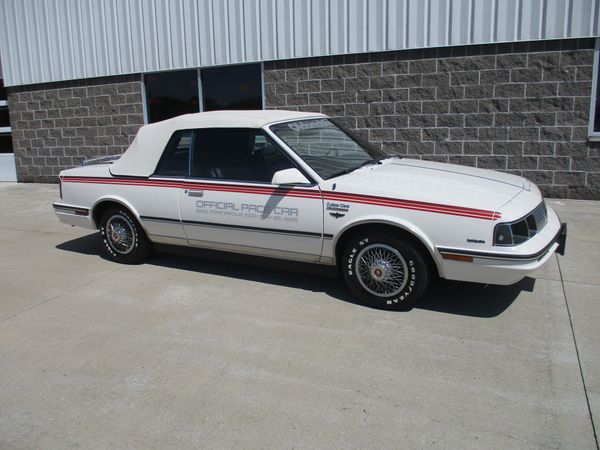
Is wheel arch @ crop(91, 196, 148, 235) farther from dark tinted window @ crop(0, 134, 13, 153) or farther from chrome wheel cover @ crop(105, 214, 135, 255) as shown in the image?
dark tinted window @ crop(0, 134, 13, 153)

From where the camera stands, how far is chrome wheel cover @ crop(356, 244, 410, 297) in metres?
4.52

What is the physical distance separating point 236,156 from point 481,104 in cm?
501

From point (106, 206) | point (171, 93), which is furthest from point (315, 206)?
point (171, 93)

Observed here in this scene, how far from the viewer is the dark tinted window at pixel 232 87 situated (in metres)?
10.5

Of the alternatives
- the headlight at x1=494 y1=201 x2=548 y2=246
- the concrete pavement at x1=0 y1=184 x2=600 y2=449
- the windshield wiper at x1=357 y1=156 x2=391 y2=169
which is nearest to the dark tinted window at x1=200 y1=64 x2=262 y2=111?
the windshield wiper at x1=357 y1=156 x2=391 y2=169

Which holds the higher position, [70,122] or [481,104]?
[481,104]

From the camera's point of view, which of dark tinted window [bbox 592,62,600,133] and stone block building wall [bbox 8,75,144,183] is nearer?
dark tinted window [bbox 592,62,600,133]

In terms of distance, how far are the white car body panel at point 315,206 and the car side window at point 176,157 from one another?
7 cm

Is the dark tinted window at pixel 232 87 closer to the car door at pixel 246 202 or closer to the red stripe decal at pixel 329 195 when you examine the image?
the red stripe decal at pixel 329 195

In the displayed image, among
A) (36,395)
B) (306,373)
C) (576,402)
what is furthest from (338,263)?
(36,395)

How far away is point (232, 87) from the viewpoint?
10719 millimetres

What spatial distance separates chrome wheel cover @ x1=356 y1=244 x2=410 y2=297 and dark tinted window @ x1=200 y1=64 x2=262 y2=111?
6.54 meters

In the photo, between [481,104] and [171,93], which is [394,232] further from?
[171,93]

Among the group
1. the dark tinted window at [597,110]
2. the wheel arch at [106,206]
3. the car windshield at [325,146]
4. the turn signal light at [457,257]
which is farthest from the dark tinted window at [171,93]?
the turn signal light at [457,257]
